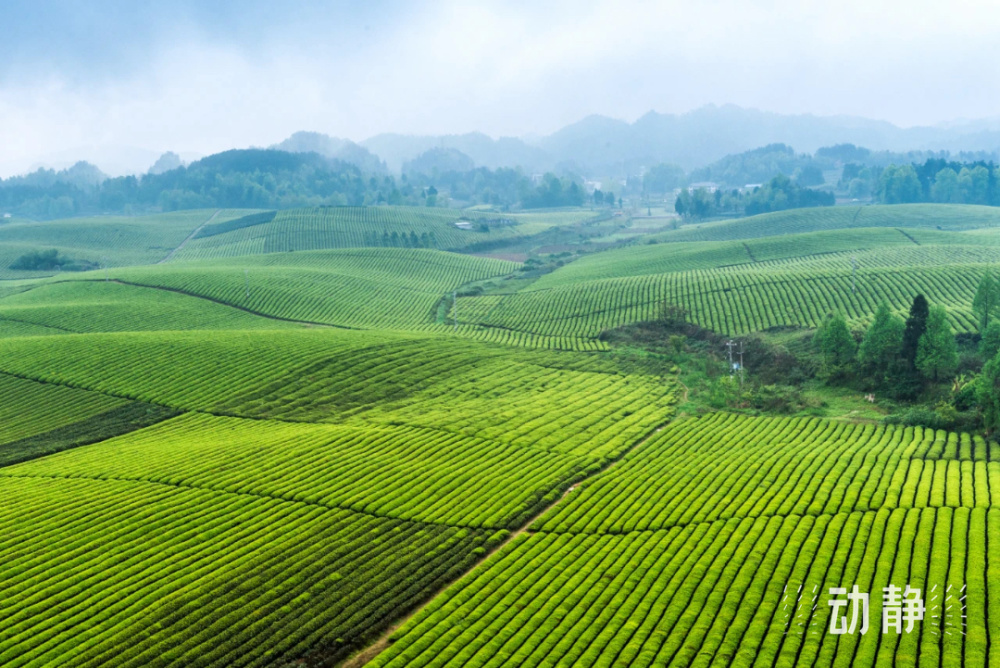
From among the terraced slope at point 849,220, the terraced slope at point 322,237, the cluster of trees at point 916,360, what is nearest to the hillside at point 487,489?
the cluster of trees at point 916,360

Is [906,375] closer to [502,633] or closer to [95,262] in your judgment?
[502,633]

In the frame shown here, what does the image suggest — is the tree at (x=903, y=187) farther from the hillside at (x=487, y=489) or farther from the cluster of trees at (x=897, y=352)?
the cluster of trees at (x=897, y=352)

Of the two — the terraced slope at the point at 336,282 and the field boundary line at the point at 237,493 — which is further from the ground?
the terraced slope at the point at 336,282

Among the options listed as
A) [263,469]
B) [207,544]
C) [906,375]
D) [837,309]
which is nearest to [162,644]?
[207,544]

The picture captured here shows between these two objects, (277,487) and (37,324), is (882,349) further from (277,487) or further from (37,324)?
(37,324)

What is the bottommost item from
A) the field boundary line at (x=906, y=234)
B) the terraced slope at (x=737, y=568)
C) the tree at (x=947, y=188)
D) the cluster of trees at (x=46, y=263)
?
the terraced slope at (x=737, y=568)

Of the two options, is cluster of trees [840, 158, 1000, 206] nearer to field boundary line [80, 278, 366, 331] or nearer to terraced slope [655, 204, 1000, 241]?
terraced slope [655, 204, 1000, 241]

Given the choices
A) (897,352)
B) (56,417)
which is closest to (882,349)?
(897,352)
